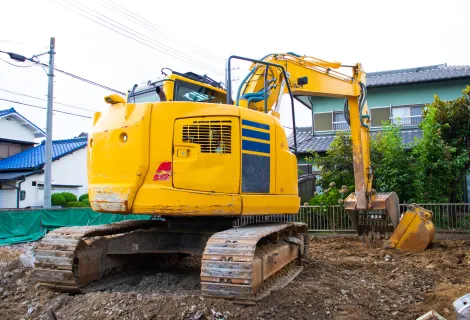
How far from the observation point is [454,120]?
42.9 feet

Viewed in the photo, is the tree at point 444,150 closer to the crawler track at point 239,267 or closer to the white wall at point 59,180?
the crawler track at point 239,267

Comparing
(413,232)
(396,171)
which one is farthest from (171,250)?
(396,171)

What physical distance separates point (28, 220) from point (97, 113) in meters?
9.06

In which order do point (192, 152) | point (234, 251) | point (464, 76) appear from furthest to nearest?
point (464, 76), point (192, 152), point (234, 251)

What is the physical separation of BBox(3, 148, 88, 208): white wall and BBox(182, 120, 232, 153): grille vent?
60.4 feet

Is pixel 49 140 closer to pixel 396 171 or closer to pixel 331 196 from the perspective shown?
pixel 331 196

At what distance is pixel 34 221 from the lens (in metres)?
13.1

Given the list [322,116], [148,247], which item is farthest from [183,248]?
[322,116]

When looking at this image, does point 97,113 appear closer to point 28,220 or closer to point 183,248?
point 183,248

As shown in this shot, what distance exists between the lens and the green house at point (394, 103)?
17.6 m

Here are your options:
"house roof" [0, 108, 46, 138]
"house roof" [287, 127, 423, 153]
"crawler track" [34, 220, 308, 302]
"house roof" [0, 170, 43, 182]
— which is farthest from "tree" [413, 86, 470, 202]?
"house roof" [0, 108, 46, 138]

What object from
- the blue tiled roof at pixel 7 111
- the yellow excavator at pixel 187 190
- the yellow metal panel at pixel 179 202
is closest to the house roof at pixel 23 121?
the blue tiled roof at pixel 7 111

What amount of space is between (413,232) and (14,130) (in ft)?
73.4

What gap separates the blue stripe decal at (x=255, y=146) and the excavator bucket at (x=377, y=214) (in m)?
4.22
